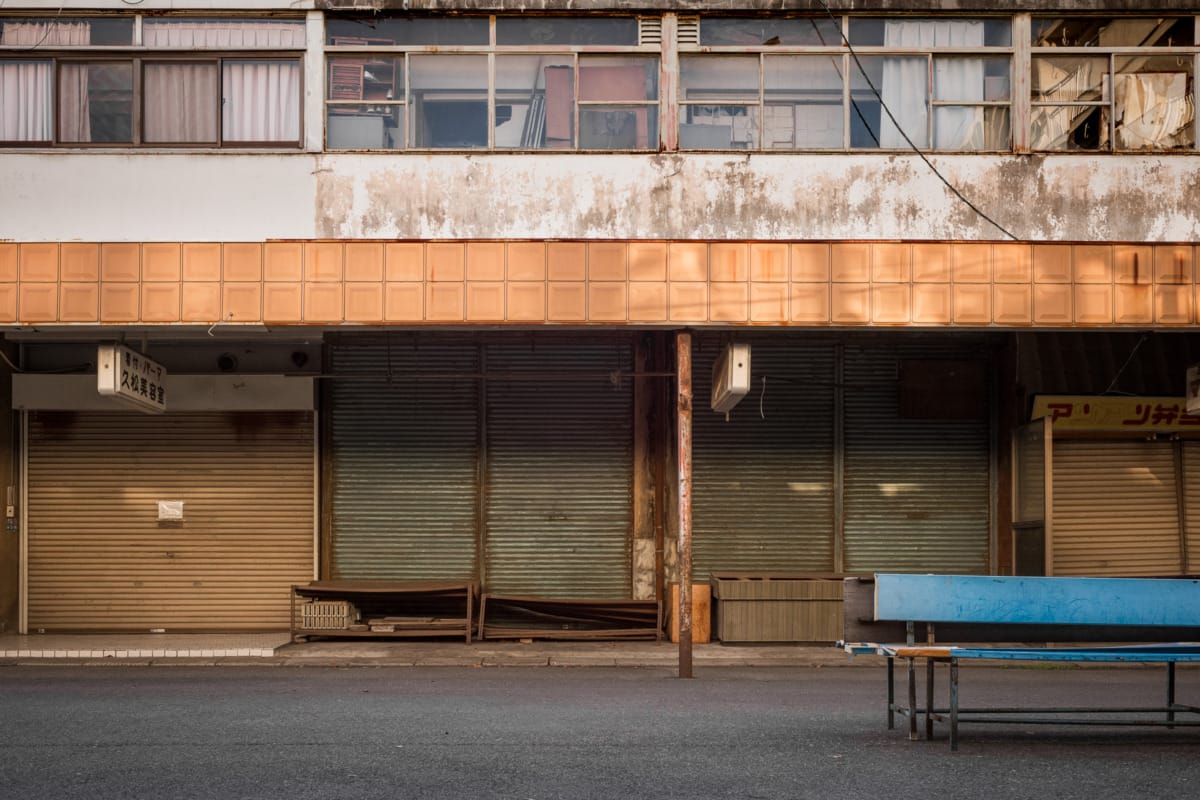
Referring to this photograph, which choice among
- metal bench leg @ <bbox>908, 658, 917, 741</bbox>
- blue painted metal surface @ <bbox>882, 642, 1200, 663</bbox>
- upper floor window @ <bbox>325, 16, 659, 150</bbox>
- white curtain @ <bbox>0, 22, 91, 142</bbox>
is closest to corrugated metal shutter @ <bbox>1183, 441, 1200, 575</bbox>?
upper floor window @ <bbox>325, 16, 659, 150</bbox>

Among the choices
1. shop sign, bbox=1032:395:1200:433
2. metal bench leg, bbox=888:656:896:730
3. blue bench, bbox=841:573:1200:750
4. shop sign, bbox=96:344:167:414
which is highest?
shop sign, bbox=96:344:167:414

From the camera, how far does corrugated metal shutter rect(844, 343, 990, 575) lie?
57.5ft

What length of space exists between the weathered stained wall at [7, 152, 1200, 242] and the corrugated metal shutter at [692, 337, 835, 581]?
3024 mm

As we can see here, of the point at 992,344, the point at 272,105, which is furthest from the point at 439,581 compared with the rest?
the point at 992,344

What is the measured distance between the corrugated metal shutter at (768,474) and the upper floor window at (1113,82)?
422 centimetres

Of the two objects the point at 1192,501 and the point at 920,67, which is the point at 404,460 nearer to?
the point at 920,67

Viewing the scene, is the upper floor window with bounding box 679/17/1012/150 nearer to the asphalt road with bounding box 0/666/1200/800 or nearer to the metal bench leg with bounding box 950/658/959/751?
the asphalt road with bounding box 0/666/1200/800

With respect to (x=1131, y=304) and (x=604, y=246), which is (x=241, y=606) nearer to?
(x=604, y=246)

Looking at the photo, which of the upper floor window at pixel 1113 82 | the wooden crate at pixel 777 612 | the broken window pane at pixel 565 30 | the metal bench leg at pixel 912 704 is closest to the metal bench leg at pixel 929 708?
the metal bench leg at pixel 912 704

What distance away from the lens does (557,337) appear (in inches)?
687

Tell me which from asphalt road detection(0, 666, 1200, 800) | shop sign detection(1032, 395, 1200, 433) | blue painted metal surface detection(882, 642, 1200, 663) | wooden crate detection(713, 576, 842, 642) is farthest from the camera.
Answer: shop sign detection(1032, 395, 1200, 433)

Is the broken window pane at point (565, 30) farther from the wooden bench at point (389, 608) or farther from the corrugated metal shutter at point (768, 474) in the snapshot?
the wooden bench at point (389, 608)

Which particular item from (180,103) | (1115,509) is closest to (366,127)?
(180,103)

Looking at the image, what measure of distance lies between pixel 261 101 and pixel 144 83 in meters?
1.34
